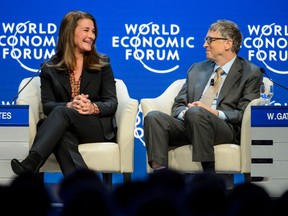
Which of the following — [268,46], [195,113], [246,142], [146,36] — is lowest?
[246,142]

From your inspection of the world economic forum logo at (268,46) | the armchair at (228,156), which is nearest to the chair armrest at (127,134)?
the armchair at (228,156)

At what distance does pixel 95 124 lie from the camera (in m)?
4.83

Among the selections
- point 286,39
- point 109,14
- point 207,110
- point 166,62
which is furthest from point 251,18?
point 207,110

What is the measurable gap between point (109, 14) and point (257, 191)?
5.07 m

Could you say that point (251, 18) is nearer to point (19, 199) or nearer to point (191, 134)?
point (191, 134)

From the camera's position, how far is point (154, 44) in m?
6.11

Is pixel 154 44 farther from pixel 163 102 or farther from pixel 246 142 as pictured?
pixel 246 142

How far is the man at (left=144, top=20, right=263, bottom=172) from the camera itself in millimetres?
4676

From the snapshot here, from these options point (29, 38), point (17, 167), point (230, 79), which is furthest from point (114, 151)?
point (29, 38)

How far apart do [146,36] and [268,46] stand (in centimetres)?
104

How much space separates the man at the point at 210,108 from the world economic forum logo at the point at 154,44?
87 centimetres

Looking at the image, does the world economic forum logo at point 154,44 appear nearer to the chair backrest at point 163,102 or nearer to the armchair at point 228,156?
the chair backrest at point 163,102

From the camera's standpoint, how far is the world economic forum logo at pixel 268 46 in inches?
238

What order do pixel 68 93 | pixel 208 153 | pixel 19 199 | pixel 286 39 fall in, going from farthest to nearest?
pixel 286 39, pixel 68 93, pixel 208 153, pixel 19 199
